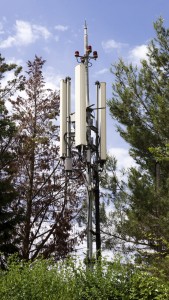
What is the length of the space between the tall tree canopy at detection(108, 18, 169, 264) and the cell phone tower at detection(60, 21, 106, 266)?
3.92 meters

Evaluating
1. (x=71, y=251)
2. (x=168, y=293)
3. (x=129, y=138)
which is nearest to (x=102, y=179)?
(x=129, y=138)

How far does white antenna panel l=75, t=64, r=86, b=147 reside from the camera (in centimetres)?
624

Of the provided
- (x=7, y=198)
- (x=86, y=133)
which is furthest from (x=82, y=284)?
(x=7, y=198)

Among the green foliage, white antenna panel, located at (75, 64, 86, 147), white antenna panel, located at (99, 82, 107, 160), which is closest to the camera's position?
the green foliage

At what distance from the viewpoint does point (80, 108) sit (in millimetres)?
6262

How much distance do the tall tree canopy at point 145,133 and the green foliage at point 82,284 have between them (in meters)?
4.95

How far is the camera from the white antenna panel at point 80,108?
6238 millimetres

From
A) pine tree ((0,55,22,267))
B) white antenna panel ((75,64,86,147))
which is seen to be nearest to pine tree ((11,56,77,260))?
pine tree ((0,55,22,267))

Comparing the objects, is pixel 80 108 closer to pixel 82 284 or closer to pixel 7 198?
pixel 82 284

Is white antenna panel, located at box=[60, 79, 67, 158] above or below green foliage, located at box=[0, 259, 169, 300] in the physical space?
above

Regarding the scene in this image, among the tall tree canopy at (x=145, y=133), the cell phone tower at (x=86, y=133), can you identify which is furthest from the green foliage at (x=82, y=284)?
the tall tree canopy at (x=145, y=133)

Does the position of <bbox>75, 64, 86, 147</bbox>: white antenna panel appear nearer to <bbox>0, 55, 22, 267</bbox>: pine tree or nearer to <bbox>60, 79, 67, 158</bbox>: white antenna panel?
<bbox>60, 79, 67, 158</bbox>: white antenna panel

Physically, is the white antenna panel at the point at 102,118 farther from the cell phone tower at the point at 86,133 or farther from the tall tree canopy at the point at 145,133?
the tall tree canopy at the point at 145,133

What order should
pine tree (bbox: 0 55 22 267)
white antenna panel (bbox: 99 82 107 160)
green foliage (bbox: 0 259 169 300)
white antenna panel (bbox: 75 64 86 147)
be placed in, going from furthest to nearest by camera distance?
pine tree (bbox: 0 55 22 267) → white antenna panel (bbox: 99 82 107 160) → white antenna panel (bbox: 75 64 86 147) → green foliage (bbox: 0 259 169 300)
